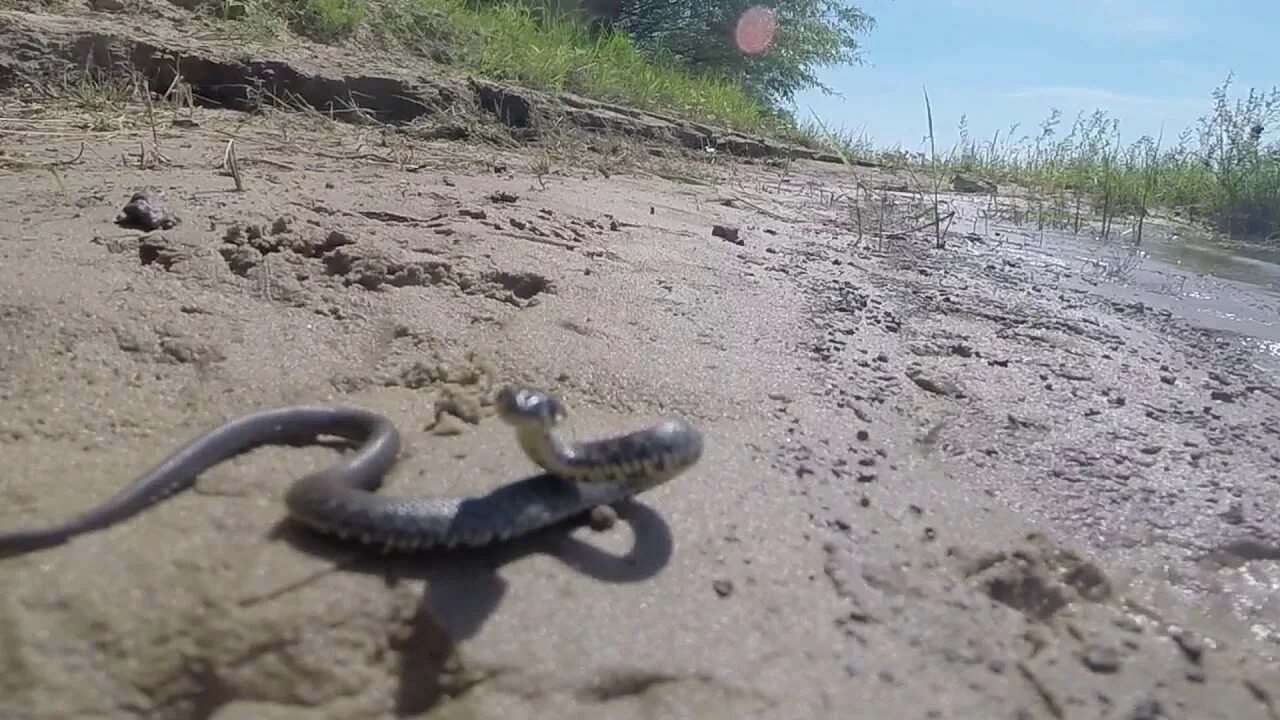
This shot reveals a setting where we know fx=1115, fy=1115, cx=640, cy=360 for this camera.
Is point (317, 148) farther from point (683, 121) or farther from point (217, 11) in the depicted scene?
point (683, 121)

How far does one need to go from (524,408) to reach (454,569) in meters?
0.28

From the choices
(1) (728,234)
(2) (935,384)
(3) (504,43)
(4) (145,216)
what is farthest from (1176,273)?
(4) (145,216)

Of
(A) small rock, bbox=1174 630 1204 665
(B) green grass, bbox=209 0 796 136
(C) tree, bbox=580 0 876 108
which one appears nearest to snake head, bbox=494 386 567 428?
(A) small rock, bbox=1174 630 1204 665

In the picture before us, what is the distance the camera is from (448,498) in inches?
72.6

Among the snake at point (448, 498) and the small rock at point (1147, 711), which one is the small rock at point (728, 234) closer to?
the snake at point (448, 498)

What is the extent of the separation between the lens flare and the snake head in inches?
584

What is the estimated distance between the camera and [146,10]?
6.45 meters

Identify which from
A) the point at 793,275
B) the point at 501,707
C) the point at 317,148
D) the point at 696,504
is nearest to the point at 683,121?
the point at 317,148

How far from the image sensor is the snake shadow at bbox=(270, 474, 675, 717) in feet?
5.38

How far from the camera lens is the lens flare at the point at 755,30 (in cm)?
1591

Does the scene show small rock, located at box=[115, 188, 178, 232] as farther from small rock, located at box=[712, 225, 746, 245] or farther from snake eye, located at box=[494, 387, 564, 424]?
small rock, located at box=[712, 225, 746, 245]

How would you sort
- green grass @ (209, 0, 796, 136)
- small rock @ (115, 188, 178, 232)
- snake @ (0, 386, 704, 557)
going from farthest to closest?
green grass @ (209, 0, 796, 136)
small rock @ (115, 188, 178, 232)
snake @ (0, 386, 704, 557)

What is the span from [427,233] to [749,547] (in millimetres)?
1985

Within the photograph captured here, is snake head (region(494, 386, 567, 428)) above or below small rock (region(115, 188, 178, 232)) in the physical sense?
below
